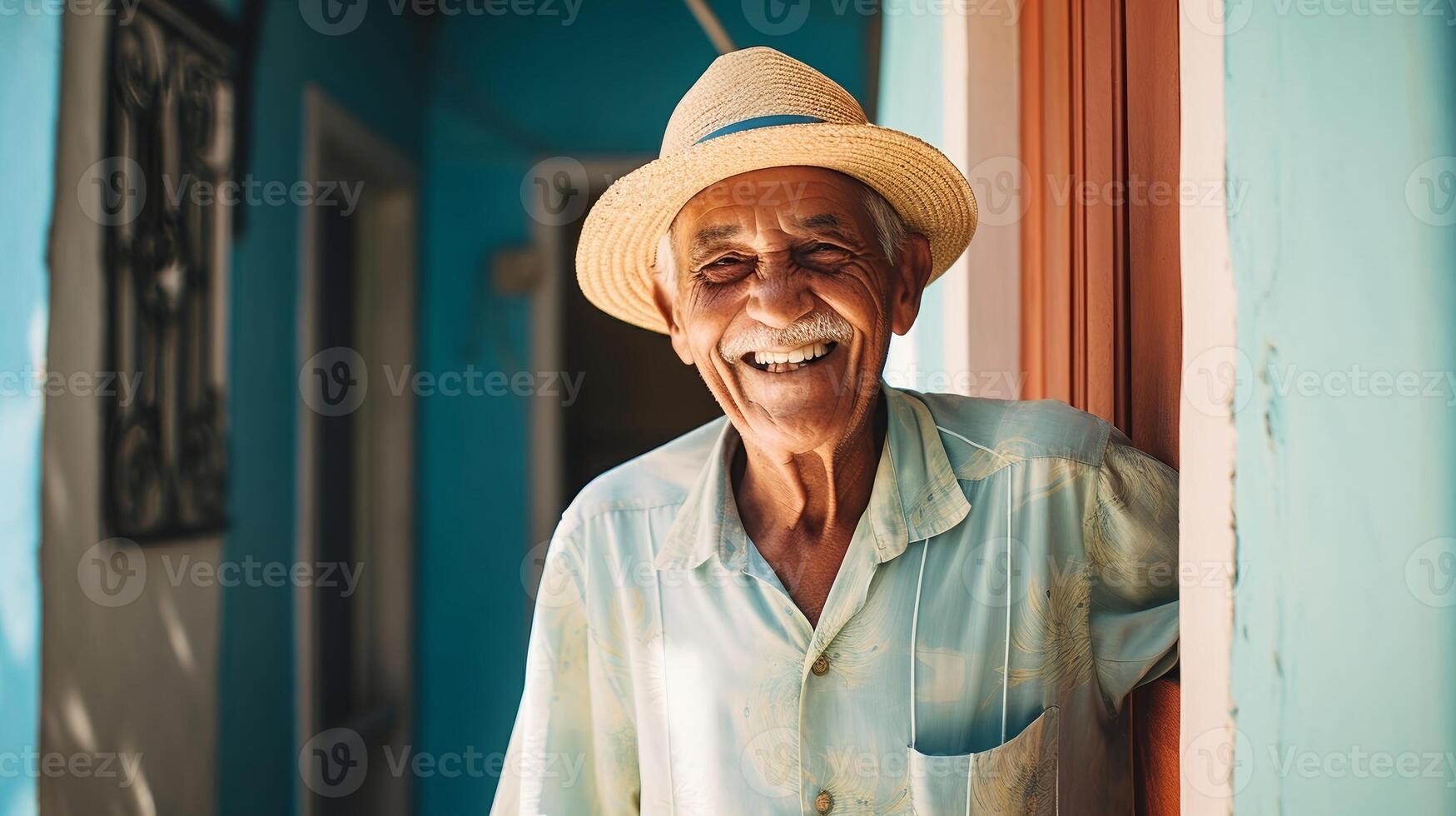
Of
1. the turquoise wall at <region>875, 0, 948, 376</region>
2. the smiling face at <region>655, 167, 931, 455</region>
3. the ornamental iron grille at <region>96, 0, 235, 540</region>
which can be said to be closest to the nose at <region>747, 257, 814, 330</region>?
the smiling face at <region>655, 167, 931, 455</region>

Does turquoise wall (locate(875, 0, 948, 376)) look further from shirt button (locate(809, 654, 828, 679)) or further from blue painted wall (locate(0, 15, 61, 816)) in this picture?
blue painted wall (locate(0, 15, 61, 816))

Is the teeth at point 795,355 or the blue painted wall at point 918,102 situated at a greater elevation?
the blue painted wall at point 918,102

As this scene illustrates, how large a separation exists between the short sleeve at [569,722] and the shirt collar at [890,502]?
0.17 m

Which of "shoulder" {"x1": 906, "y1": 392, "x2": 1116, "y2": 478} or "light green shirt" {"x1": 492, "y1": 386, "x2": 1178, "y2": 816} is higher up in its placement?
"shoulder" {"x1": 906, "y1": 392, "x2": 1116, "y2": 478}

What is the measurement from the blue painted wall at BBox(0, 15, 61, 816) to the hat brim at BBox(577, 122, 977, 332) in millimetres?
1407

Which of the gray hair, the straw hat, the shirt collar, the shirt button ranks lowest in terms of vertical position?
the shirt button

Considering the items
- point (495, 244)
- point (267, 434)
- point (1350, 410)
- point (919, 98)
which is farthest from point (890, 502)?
point (495, 244)

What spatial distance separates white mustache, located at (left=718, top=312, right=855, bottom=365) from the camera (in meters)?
1.28

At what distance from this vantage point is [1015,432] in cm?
129

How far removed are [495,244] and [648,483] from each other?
359cm

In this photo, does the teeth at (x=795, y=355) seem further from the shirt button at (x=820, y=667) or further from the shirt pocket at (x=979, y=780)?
the shirt pocket at (x=979, y=780)

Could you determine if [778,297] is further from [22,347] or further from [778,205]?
[22,347]

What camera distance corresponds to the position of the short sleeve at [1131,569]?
1.14m

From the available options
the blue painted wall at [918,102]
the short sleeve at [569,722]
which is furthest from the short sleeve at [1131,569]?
the blue painted wall at [918,102]
